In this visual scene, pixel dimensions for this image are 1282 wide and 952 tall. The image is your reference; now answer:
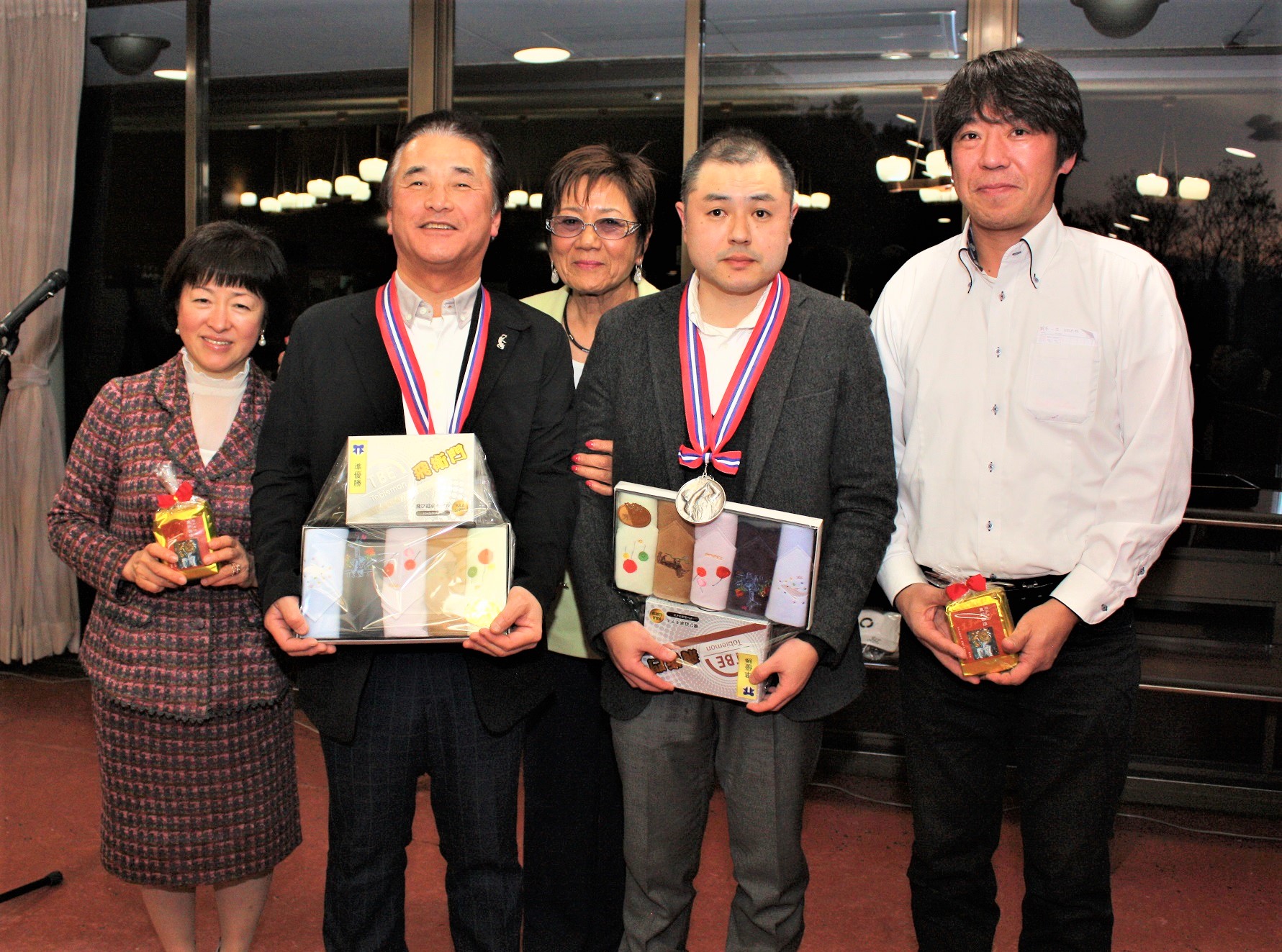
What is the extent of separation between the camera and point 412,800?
2.00 metres

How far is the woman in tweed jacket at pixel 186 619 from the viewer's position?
217 cm

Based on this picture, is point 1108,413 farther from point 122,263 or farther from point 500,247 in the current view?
point 122,263

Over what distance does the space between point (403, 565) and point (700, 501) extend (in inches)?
21.2

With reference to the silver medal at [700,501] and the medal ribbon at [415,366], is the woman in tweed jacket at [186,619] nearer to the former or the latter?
the medal ribbon at [415,366]

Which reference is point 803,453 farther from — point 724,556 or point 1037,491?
point 1037,491

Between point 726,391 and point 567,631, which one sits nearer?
A: point 726,391

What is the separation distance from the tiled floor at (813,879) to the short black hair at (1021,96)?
2088mm

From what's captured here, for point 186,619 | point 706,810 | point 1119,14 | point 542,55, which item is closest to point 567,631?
point 706,810

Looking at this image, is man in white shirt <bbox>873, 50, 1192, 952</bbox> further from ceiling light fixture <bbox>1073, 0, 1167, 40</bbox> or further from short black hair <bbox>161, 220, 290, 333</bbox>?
ceiling light fixture <bbox>1073, 0, 1167, 40</bbox>

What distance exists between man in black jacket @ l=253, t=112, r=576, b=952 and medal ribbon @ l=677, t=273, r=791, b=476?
0.27m

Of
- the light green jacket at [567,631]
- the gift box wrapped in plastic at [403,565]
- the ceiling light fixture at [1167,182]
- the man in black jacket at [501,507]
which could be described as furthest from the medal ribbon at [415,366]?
the ceiling light fixture at [1167,182]

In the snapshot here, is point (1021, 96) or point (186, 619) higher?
point (1021, 96)

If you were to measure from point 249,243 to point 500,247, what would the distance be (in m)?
2.74

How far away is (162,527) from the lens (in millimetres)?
2023
